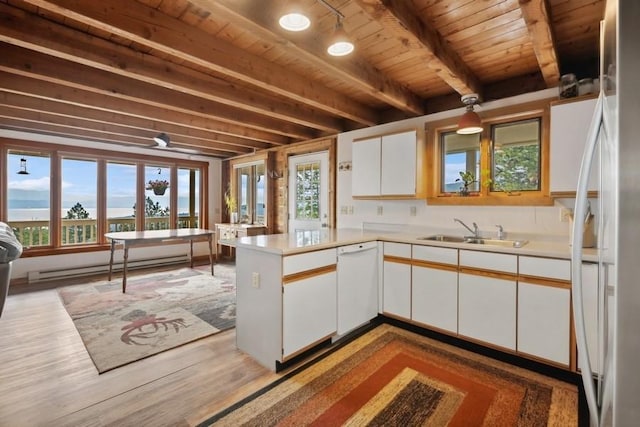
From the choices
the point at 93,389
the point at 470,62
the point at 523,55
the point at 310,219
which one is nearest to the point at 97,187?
the point at 310,219

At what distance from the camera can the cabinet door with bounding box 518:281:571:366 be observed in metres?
2.07

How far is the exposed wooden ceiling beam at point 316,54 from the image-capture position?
1647 mm

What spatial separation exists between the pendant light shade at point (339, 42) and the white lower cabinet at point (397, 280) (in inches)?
69.3

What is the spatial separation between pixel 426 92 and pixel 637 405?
3215 millimetres

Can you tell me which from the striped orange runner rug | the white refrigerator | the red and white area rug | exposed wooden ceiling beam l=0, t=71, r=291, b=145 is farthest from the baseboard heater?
the white refrigerator

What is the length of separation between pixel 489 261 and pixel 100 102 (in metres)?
4.05

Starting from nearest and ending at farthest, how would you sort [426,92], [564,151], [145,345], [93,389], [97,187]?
[93,389]
[564,151]
[145,345]
[426,92]
[97,187]

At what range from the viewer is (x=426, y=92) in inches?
131

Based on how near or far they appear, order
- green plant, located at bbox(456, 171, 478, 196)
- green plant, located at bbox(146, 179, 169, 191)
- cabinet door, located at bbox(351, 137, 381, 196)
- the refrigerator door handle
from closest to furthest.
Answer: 1. the refrigerator door handle
2. green plant, located at bbox(456, 171, 478, 196)
3. cabinet door, located at bbox(351, 137, 381, 196)
4. green plant, located at bbox(146, 179, 169, 191)

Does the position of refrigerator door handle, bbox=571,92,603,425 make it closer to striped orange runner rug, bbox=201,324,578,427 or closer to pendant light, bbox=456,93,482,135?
striped orange runner rug, bbox=201,324,578,427

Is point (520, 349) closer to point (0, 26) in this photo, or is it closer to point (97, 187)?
point (0, 26)

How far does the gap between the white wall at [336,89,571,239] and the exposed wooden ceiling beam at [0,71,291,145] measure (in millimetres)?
1803

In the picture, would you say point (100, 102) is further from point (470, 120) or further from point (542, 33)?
point (542, 33)

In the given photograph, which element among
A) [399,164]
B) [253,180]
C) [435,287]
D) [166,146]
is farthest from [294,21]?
[253,180]
